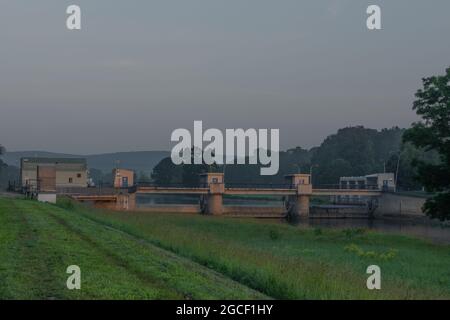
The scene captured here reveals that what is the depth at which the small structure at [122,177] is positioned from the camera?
10600cm

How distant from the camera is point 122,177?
357ft

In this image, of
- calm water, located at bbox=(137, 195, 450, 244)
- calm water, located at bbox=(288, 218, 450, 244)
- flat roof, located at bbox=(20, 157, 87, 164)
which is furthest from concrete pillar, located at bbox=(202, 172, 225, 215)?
flat roof, located at bbox=(20, 157, 87, 164)

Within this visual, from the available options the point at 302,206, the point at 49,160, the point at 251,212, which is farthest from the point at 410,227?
the point at 49,160

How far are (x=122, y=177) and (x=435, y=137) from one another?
244 ft

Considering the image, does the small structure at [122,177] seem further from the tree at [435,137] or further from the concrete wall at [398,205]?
the tree at [435,137]

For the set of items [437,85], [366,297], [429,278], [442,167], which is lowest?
[429,278]

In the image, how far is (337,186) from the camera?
141 m

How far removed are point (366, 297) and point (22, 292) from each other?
6317mm

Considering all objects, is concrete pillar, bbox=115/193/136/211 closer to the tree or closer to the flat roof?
the flat roof

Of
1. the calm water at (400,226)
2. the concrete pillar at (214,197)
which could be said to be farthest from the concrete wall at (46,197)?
the concrete pillar at (214,197)

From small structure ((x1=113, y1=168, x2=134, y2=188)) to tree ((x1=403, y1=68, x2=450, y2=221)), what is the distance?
224 ft

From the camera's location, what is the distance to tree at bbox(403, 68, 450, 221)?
1593 inches
